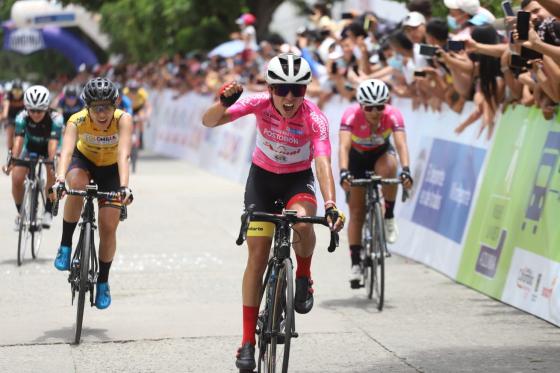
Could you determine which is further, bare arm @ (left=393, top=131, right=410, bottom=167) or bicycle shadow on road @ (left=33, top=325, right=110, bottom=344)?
bare arm @ (left=393, top=131, right=410, bottom=167)

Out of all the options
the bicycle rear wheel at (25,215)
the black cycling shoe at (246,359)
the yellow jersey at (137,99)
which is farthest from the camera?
the yellow jersey at (137,99)

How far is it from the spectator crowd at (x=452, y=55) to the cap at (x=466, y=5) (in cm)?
1

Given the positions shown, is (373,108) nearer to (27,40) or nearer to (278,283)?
(278,283)

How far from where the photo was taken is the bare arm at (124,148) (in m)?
8.84

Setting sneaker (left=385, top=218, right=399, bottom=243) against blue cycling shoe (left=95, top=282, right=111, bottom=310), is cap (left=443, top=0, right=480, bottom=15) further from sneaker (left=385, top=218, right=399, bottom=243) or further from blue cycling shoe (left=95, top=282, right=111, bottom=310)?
blue cycling shoe (left=95, top=282, right=111, bottom=310)

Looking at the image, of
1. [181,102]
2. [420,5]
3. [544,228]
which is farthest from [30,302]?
[181,102]

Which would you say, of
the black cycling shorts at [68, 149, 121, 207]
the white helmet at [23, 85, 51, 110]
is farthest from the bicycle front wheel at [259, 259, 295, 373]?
the white helmet at [23, 85, 51, 110]

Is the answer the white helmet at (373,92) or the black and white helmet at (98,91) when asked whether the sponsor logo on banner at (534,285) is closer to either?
the white helmet at (373,92)

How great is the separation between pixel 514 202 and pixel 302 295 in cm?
380

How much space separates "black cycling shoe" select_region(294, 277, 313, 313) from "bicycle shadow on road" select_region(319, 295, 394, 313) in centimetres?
286

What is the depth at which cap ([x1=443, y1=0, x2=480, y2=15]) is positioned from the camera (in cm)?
1230

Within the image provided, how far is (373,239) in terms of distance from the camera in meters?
10.4

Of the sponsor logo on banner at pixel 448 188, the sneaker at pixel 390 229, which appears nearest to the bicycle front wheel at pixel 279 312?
the sneaker at pixel 390 229

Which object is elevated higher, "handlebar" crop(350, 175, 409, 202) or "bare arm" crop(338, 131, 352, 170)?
"bare arm" crop(338, 131, 352, 170)
